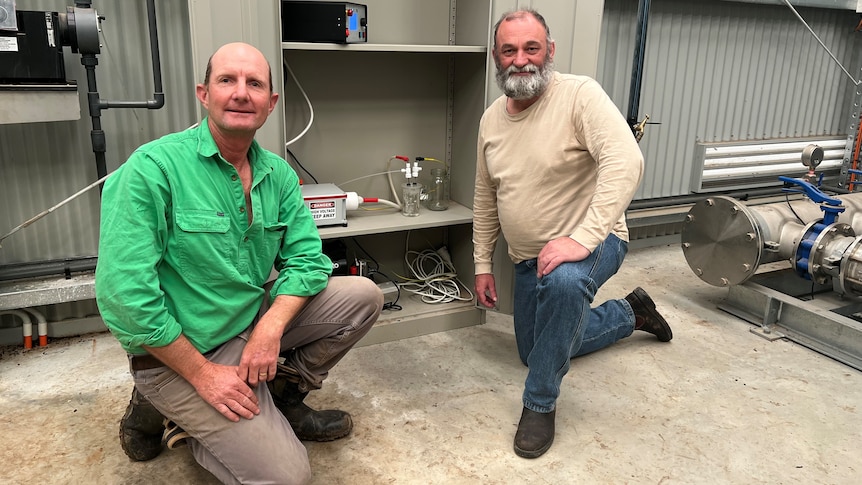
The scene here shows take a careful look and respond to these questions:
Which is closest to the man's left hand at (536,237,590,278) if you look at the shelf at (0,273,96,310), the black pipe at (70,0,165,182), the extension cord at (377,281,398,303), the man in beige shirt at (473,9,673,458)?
the man in beige shirt at (473,9,673,458)

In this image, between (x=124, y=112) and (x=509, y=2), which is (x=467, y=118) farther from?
(x=124, y=112)

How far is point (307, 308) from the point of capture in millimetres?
1743

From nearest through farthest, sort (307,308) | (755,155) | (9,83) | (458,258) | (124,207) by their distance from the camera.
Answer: (124,207) → (307,308) → (9,83) → (458,258) → (755,155)

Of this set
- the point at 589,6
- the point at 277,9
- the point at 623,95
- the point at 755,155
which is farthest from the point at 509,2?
the point at 755,155

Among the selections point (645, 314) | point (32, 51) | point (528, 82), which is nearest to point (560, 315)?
point (528, 82)

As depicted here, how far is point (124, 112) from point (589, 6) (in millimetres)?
1855

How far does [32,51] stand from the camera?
76.9 inches

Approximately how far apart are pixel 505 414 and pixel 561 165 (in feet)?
2.69

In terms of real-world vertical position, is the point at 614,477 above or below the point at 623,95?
below

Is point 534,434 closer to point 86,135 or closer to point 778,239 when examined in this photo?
point 778,239

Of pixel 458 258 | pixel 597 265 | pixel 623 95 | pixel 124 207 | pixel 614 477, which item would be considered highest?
pixel 623 95

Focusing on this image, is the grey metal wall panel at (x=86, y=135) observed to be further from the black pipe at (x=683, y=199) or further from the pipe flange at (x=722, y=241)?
the black pipe at (x=683, y=199)

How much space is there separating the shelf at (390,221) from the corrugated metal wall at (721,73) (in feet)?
4.65

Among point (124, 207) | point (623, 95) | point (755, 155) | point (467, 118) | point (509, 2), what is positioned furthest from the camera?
point (755, 155)
